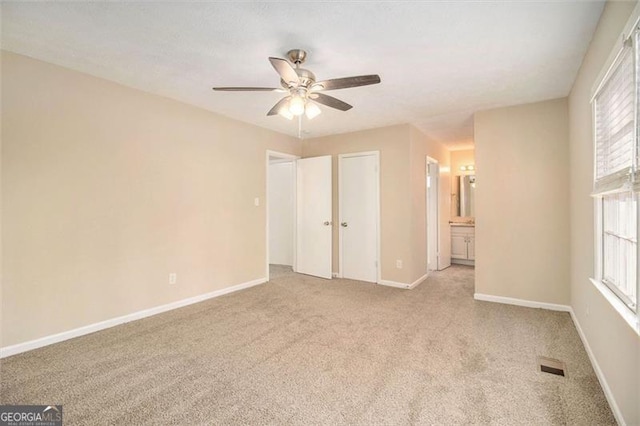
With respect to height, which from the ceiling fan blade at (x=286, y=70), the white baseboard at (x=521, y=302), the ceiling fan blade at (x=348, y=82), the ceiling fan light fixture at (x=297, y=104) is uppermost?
the ceiling fan blade at (x=286, y=70)

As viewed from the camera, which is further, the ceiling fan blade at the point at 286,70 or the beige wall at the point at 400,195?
the beige wall at the point at 400,195

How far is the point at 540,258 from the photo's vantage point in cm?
349

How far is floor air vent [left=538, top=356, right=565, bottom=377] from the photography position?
7.00 ft

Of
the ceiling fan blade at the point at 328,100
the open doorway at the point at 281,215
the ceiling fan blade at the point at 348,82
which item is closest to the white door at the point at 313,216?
the open doorway at the point at 281,215

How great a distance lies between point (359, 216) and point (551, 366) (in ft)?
10.0

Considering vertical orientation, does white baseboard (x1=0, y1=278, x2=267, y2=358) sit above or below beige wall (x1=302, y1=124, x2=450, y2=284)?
below

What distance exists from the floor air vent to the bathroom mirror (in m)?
4.36

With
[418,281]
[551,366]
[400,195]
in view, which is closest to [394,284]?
[418,281]

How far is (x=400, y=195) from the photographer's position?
446 cm

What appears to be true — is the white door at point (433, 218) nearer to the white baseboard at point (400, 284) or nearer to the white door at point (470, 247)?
the white door at point (470, 247)

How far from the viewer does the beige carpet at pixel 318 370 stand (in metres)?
1.73

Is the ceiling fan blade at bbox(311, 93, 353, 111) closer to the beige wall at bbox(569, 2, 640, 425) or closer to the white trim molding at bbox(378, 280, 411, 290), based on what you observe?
the beige wall at bbox(569, 2, 640, 425)

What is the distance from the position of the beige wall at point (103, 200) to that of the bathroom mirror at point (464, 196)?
4.69 metres

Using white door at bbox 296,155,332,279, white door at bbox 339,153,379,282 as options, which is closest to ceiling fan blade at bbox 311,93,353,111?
white door at bbox 339,153,379,282
